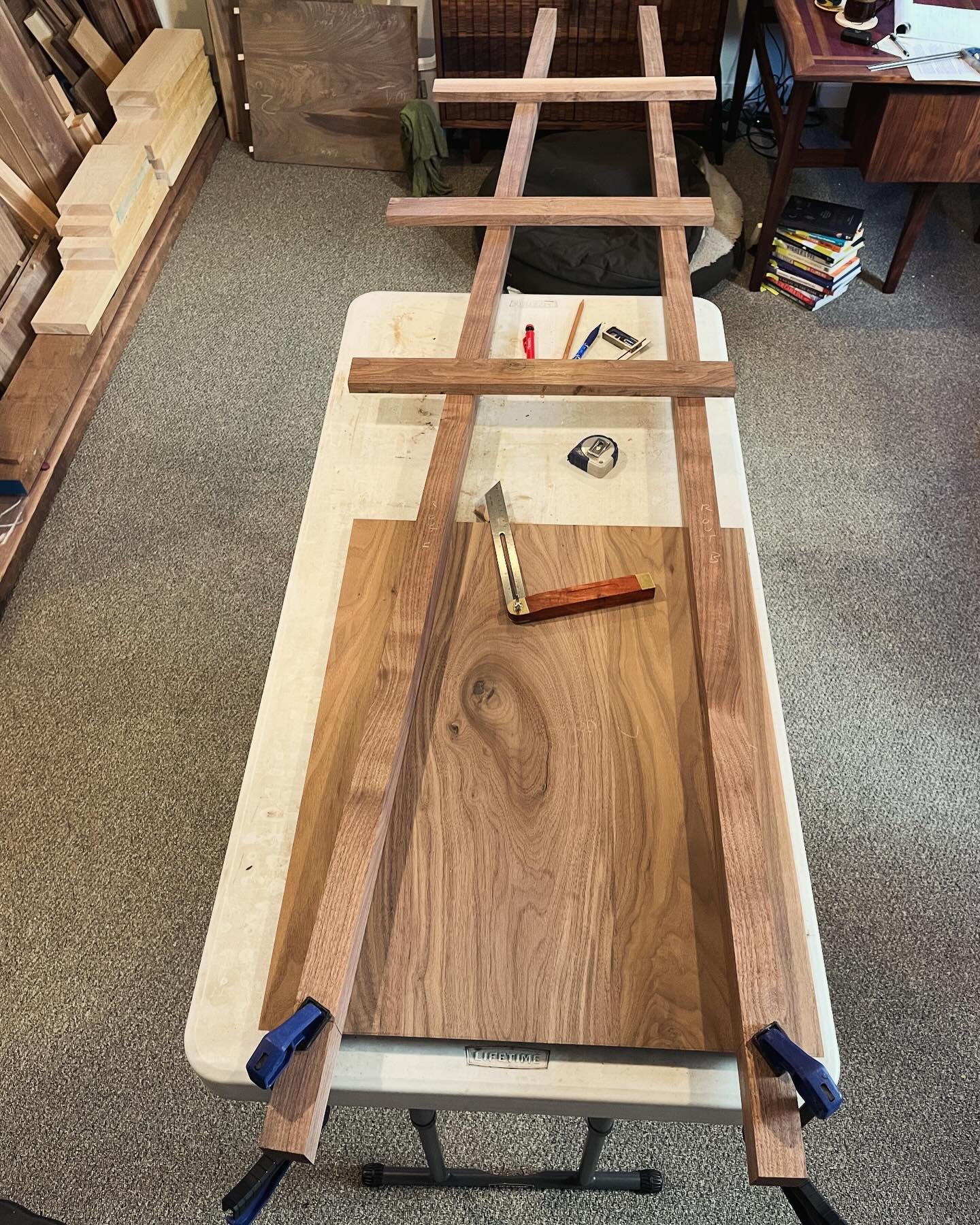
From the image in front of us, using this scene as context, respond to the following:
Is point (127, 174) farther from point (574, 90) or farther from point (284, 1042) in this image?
point (284, 1042)

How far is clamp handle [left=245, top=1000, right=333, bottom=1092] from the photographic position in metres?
0.89

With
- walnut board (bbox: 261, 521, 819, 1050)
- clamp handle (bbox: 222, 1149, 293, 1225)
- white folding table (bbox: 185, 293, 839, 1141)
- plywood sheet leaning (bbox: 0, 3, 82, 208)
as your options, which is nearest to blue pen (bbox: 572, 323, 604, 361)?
white folding table (bbox: 185, 293, 839, 1141)

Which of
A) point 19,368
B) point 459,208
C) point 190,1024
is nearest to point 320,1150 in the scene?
point 190,1024

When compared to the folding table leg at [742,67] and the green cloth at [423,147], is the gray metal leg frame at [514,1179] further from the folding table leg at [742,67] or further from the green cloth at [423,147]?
the folding table leg at [742,67]

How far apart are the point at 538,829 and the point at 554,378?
0.76 m

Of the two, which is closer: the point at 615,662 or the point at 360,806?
the point at 360,806

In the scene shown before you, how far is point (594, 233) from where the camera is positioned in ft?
9.73

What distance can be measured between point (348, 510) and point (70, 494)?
1557 mm

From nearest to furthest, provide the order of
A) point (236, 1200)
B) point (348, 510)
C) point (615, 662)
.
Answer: point (236, 1200), point (615, 662), point (348, 510)

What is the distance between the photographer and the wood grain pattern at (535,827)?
1068 mm

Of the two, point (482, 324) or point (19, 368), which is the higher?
point (19, 368)

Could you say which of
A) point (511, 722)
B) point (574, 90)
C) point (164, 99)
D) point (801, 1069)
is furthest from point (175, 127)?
point (801, 1069)

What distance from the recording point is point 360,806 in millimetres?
1100

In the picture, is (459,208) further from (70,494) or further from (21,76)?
(21,76)
